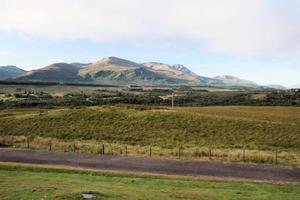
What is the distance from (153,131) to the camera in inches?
2335

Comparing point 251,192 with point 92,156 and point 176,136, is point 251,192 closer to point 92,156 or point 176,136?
point 92,156

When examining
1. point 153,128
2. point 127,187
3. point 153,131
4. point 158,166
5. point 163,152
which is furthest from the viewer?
point 153,128

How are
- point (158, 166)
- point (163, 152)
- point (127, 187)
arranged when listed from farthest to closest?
Result: 1. point (163, 152)
2. point (158, 166)
3. point (127, 187)

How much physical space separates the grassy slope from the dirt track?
46.6 feet

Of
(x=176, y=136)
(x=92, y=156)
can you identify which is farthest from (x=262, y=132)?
(x=92, y=156)

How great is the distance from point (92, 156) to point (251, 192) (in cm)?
1921

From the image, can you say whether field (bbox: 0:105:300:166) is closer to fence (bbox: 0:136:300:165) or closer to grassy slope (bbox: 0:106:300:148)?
grassy slope (bbox: 0:106:300:148)

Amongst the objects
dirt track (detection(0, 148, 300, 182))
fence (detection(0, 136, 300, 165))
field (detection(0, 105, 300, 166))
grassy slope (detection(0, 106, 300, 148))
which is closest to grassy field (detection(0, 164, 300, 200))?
dirt track (detection(0, 148, 300, 182))

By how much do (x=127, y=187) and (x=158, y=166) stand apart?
1086 cm

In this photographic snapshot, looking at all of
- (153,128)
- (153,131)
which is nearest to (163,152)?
(153,131)

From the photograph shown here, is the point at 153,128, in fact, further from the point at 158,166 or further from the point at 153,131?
the point at 158,166

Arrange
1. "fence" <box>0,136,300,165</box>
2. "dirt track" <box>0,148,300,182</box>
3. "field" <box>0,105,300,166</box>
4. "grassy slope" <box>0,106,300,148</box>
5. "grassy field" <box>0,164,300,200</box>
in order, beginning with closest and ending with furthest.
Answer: "grassy field" <box>0,164,300,200</box> → "dirt track" <box>0,148,300,182</box> → "fence" <box>0,136,300,165</box> → "field" <box>0,105,300,166</box> → "grassy slope" <box>0,106,300,148</box>

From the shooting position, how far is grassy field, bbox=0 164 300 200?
20.9m

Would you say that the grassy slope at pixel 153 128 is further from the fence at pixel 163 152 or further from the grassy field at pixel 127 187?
the grassy field at pixel 127 187
